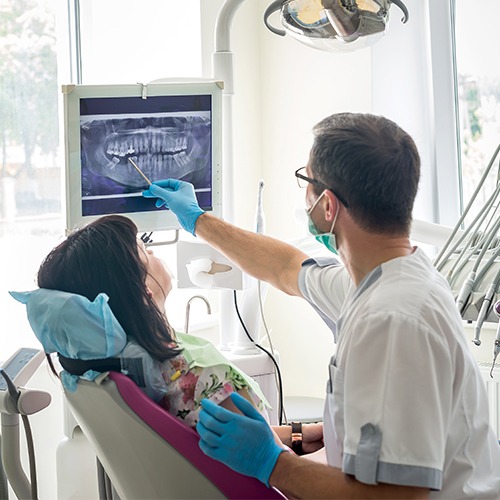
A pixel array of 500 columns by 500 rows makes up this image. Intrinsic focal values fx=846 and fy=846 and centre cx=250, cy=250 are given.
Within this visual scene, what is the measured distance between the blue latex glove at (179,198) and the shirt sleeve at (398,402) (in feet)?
2.99

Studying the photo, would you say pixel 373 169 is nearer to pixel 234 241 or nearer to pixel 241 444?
pixel 241 444

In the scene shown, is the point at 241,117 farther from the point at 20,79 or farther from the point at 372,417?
the point at 372,417

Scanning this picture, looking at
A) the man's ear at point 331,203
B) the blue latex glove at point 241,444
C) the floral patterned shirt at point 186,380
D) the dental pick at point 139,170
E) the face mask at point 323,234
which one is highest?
the dental pick at point 139,170

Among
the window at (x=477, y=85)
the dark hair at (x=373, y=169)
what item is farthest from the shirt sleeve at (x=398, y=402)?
the window at (x=477, y=85)

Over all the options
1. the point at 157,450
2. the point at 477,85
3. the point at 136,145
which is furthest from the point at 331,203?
the point at 477,85

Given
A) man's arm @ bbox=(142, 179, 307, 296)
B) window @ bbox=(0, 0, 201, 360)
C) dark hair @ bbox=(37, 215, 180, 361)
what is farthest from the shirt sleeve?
window @ bbox=(0, 0, 201, 360)

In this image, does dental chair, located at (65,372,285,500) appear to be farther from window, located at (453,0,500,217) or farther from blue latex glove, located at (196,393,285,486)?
window, located at (453,0,500,217)

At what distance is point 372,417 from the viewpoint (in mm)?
1417

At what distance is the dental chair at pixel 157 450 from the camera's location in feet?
5.30

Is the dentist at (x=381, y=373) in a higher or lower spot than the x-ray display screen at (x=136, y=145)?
lower

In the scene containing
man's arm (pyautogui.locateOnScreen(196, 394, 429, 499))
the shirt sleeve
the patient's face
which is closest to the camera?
the shirt sleeve

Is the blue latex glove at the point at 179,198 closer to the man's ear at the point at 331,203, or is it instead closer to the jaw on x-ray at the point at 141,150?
the jaw on x-ray at the point at 141,150

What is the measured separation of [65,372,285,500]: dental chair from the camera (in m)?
1.62

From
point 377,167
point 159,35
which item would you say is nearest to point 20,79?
point 159,35
